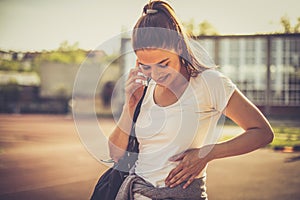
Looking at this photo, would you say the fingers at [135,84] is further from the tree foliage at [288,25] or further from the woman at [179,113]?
the tree foliage at [288,25]

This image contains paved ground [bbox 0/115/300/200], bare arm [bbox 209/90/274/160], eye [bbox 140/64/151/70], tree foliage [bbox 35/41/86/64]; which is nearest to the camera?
bare arm [bbox 209/90/274/160]

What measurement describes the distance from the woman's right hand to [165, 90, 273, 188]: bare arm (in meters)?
0.22

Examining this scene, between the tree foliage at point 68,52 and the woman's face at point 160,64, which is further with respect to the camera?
the tree foliage at point 68,52

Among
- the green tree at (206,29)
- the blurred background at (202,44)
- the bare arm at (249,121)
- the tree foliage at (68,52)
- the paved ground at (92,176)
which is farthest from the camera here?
the tree foliage at (68,52)

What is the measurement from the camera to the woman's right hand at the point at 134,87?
1402 millimetres

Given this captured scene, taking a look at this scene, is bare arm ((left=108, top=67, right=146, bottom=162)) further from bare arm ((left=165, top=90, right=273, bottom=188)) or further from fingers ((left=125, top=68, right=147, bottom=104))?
bare arm ((left=165, top=90, right=273, bottom=188))

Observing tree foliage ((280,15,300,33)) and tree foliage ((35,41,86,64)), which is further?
tree foliage ((35,41,86,64))

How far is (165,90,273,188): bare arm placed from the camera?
4.17 feet

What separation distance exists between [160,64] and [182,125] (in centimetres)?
18

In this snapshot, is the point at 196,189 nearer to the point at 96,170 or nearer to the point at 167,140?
the point at 167,140

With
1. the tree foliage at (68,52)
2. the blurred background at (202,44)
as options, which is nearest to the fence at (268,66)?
the blurred background at (202,44)

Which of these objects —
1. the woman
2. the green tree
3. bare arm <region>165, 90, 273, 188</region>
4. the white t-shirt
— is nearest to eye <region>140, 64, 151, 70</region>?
the woman

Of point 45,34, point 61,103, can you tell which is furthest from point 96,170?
point 61,103

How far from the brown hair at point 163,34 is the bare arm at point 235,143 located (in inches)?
6.0
